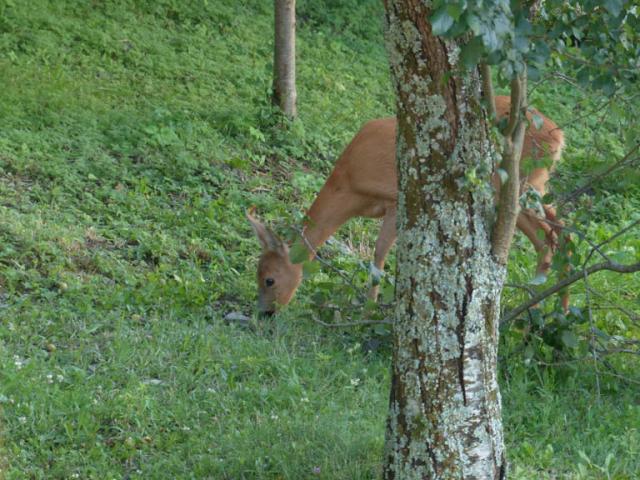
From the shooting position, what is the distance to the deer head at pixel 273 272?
7930 mm

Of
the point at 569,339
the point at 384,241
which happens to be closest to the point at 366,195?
the point at 384,241

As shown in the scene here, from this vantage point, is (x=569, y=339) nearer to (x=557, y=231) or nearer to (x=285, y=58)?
(x=557, y=231)

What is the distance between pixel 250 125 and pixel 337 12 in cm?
404

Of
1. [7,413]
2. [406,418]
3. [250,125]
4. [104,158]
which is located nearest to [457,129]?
[406,418]

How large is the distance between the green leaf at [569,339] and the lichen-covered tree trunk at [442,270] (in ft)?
6.40

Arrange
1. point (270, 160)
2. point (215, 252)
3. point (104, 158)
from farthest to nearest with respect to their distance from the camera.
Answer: point (270, 160) → point (104, 158) → point (215, 252)

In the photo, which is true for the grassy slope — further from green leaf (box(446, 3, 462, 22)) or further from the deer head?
green leaf (box(446, 3, 462, 22))

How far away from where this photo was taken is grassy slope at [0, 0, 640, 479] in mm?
5148

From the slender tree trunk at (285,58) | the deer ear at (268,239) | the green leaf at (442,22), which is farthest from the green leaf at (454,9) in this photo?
the slender tree trunk at (285,58)

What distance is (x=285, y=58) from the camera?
10.8 meters

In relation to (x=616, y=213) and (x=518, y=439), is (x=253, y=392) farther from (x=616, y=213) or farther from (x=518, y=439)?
(x=616, y=213)

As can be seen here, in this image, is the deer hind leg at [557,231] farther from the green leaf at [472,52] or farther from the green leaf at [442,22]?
the green leaf at [442,22]

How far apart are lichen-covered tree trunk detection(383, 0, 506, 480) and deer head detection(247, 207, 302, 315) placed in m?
3.66

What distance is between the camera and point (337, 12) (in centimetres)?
1416
